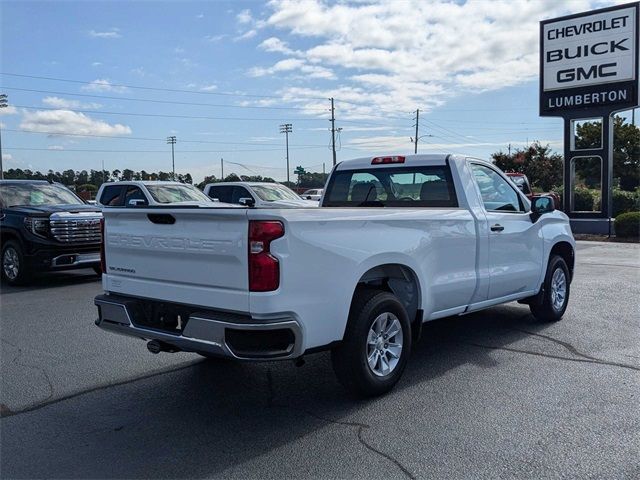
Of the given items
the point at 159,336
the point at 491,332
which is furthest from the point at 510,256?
the point at 159,336

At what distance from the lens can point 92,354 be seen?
6.16m

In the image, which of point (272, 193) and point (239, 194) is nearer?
point (239, 194)

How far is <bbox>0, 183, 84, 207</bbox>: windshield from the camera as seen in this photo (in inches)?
470

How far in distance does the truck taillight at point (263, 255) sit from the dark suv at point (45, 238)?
820cm

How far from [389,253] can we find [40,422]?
292 centimetres

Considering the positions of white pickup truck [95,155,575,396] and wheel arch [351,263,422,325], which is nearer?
white pickup truck [95,155,575,396]

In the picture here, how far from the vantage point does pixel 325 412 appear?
4496 mm

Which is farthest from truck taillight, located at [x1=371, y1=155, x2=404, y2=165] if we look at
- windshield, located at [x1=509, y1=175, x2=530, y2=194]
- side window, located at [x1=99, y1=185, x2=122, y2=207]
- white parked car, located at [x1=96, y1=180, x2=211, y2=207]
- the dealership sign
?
the dealership sign

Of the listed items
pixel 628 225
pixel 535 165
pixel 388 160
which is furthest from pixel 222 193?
pixel 535 165

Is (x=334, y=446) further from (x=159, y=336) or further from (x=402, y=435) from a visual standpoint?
(x=159, y=336)

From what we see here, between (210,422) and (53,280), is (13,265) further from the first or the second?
(210,422)

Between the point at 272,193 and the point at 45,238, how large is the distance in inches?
322

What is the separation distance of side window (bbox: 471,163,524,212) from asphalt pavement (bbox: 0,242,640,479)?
1471 millimetres

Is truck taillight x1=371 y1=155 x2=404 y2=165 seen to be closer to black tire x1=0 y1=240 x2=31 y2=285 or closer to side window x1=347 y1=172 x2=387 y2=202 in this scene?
side window x1=347 y1=172 x2=387 y2=202
